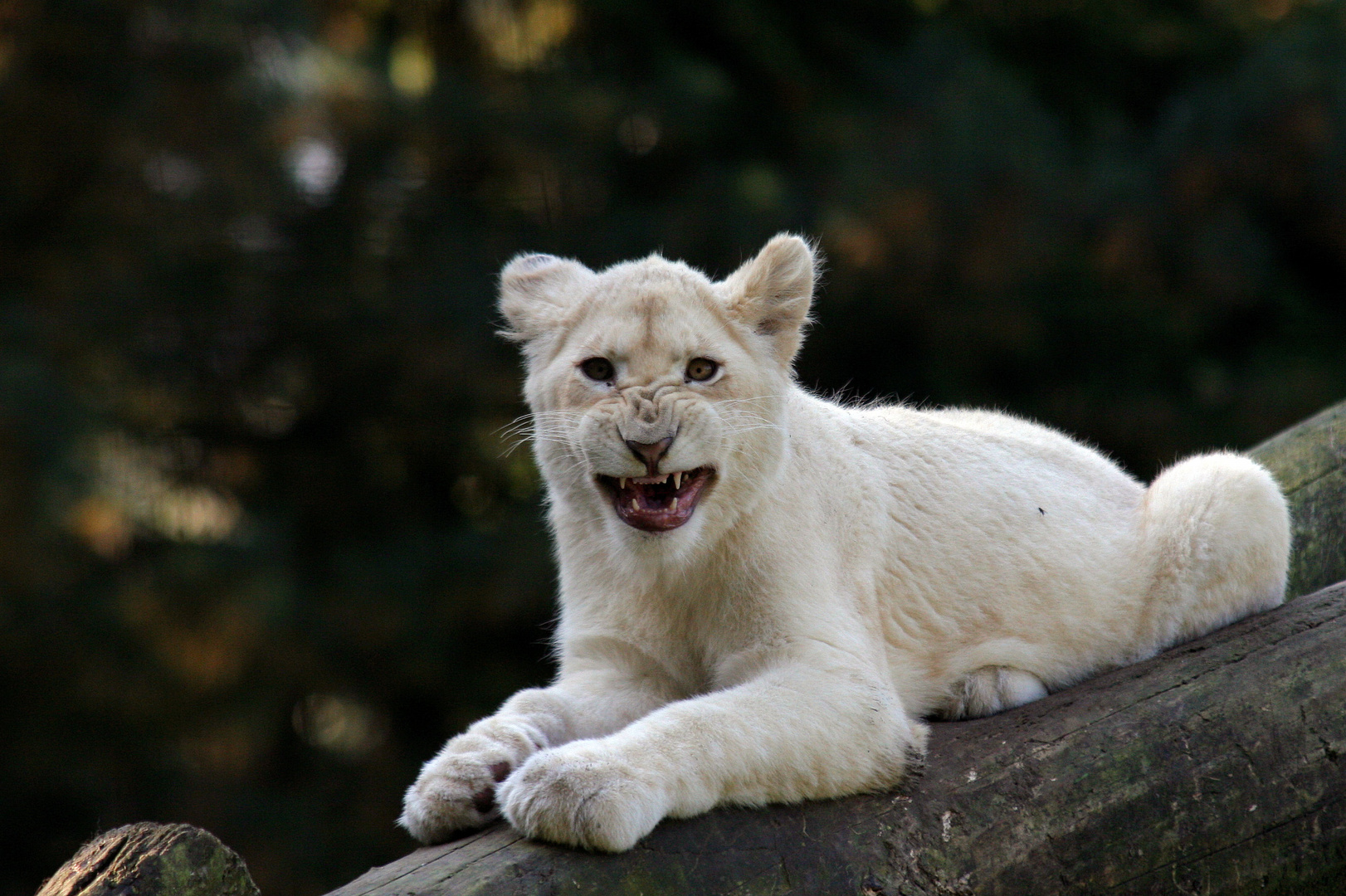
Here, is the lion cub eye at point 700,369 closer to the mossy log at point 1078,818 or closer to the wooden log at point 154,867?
the mossy log at point 1078,818

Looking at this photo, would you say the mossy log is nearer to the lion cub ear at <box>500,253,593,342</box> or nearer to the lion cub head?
the lion cub head

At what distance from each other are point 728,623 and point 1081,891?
1.86 metres

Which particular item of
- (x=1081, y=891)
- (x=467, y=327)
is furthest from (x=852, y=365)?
(x=1081, y=891)

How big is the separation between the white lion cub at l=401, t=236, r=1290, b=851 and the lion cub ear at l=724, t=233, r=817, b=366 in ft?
0.04

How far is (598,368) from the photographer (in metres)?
5.97

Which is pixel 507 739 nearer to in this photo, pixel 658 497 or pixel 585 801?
pixel 585 801

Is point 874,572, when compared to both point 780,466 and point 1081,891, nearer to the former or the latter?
point 780,466

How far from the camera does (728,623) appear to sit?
242 inches

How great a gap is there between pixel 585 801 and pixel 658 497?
1.45 metres

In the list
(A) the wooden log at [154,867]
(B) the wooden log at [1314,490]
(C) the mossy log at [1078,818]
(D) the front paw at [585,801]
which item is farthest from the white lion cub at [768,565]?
(B) the wooden log at [1314,490]

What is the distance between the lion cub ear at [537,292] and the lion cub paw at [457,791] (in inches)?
81.1

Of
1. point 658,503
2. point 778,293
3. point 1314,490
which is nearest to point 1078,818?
point 658,503

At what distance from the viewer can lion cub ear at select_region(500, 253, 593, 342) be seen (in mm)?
6508

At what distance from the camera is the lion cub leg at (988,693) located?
6.36 m
